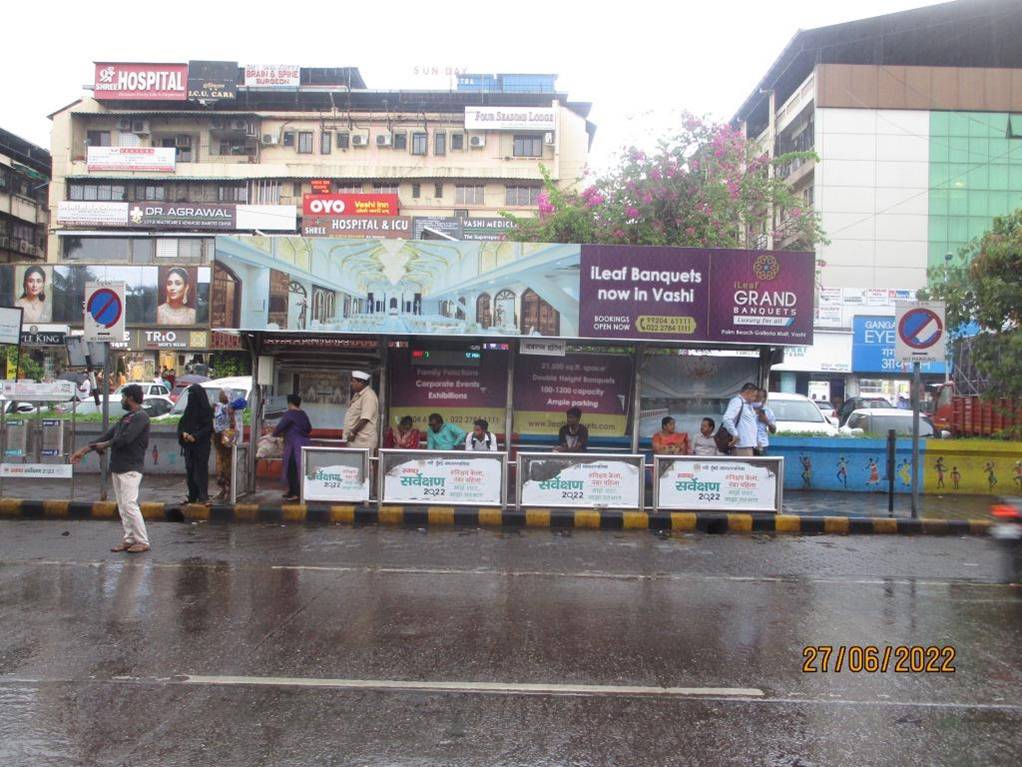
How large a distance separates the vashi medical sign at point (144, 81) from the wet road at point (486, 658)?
48.2 m

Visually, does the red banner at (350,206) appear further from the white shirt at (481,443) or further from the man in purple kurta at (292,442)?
the white shirt at (481,443)

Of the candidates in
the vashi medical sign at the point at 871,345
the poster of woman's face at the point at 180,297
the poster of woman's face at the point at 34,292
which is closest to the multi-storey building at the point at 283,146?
the poster of woman's face at the point at 180,297

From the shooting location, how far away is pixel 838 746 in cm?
406

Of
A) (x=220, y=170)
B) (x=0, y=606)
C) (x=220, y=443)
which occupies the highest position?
(x=220, y=170)

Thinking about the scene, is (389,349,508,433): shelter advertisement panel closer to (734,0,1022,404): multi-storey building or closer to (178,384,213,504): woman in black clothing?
(178,384,213,504): woman in black clothing

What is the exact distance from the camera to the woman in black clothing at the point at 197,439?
11.4 metres

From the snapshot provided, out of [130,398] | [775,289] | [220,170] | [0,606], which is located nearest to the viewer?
[0,606]

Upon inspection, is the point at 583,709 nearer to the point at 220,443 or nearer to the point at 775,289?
the point at 775,289

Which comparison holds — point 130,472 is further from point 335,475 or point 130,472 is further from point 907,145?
point 907,145

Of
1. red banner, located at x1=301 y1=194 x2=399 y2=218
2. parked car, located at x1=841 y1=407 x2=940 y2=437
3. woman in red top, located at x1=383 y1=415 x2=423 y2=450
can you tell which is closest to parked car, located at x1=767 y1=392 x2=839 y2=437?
parked car, located at x1=841 y1=407 x2=940 y2=437

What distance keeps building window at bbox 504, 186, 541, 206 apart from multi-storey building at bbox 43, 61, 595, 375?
0.29 feet

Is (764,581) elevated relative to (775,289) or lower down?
lower down

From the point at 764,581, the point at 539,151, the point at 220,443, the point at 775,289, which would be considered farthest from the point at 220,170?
the point at 764,581

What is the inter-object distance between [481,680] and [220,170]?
50817mm
